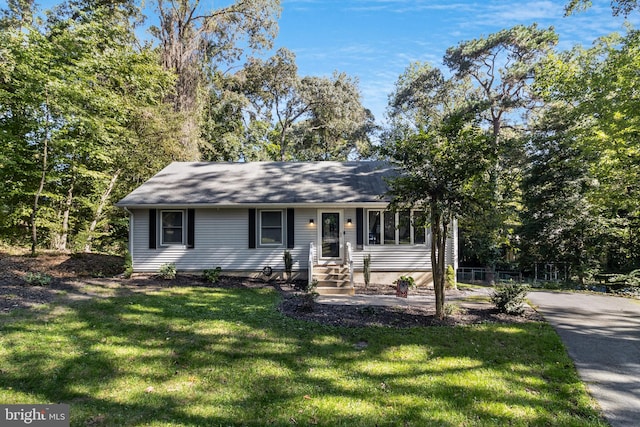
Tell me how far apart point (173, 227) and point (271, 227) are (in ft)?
10.9

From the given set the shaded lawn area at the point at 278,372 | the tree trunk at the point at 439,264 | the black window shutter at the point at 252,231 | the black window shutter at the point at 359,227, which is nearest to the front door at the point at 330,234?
the black window shutter at the point at 359,227

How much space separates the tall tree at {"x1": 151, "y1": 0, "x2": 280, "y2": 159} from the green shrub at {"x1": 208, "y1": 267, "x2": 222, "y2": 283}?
29.4 ft

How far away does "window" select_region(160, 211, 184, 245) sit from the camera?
11.2 metres

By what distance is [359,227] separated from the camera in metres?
10.9

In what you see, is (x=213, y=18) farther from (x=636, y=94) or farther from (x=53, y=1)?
(x=636, y=94)

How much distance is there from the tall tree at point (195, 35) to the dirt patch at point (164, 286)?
844 cm

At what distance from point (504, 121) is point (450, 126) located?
764 inches

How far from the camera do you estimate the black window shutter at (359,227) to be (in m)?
10.9

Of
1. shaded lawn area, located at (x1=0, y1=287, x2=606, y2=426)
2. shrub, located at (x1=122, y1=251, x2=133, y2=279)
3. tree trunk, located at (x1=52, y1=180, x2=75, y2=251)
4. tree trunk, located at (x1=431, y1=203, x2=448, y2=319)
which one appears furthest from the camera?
tree trunk, located at (x1=52, y1=180, x2=75, y2=251)

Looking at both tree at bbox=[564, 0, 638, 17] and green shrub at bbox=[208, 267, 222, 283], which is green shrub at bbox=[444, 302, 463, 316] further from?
tree at bbox=[564, 0, 638, 17]

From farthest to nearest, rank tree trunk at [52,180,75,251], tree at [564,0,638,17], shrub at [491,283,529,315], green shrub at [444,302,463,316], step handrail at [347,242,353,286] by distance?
tree trunk at [52,180,75,251], step handrail at [347,242,353,286], tree at [564,0,638,17], shrub at [491,283,529,315], green shrub at [444,302,463,316]

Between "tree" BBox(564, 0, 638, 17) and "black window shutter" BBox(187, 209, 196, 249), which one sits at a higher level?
"tree" BBox(564, 0, 638, 17)

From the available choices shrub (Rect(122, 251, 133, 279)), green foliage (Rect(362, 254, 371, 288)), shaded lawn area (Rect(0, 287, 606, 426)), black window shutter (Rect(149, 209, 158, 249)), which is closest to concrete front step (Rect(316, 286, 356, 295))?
green foliage (Rect(362, 254, 371, 288))

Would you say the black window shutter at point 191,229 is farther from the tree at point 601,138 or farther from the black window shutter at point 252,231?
the tree at point 601,138
